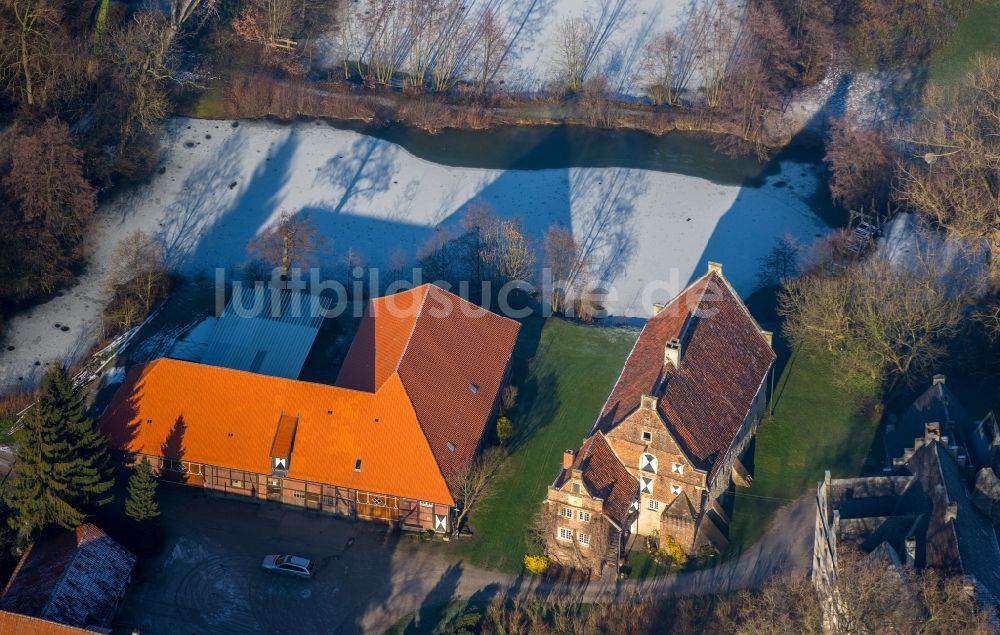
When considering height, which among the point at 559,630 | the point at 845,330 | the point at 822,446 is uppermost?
the point at 845,330

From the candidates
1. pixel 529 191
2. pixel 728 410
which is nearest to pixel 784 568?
pixel 728 410

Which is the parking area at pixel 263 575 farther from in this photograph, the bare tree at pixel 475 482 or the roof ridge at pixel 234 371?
the roof ridge at pixel 234 371

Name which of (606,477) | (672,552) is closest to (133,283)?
(606,477)

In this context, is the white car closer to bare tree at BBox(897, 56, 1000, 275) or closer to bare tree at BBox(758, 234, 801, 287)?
bare tree at BBox(758, 234, 801, 287)

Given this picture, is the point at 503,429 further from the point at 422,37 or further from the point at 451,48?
the point at 422,37

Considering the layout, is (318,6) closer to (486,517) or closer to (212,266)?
(212,266)

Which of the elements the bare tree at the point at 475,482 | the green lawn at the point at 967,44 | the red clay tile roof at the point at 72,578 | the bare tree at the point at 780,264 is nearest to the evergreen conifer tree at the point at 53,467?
the red clay tile roof at the point at 72,578
